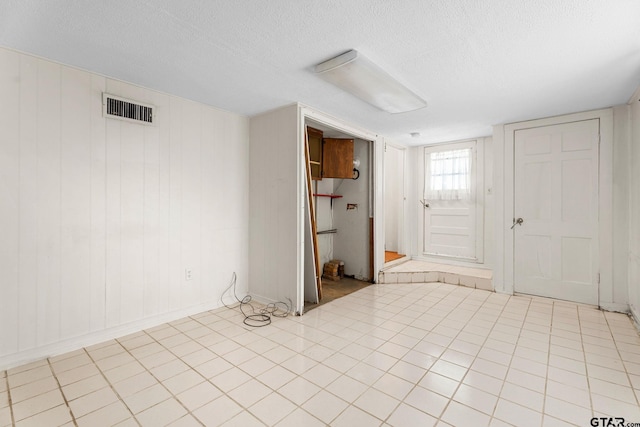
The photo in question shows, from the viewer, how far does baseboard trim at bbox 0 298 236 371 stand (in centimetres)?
226

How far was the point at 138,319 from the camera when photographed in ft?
9.63

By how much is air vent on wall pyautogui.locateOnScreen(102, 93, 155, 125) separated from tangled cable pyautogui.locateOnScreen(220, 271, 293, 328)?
2.09m

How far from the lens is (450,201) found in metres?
Result: 5.39

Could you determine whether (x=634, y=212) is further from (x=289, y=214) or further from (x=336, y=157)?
(x=289, y=214)

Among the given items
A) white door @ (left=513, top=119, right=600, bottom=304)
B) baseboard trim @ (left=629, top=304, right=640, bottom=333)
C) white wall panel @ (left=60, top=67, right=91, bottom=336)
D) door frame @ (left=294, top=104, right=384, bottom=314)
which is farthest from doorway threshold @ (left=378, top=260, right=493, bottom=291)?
white wall panel @ (left=60, top=67, right=91, bottom=336)

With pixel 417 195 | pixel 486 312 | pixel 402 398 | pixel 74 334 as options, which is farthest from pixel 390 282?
pixel 74 334

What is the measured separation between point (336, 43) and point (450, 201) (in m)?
4.15

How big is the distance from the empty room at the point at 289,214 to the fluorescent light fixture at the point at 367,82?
0.07 ft

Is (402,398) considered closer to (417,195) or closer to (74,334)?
(74,334)

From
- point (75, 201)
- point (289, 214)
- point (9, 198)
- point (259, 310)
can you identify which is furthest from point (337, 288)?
point (9, 198)

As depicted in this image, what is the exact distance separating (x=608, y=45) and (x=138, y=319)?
15.4 feet

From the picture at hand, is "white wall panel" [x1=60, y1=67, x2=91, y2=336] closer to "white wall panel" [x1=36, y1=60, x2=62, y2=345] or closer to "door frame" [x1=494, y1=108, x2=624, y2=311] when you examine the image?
"white wall panel" [x1=36, y1=60, x2=62, y2=345]

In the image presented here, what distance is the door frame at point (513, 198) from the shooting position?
3566 mm

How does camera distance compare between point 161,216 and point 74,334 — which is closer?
point 74,334
